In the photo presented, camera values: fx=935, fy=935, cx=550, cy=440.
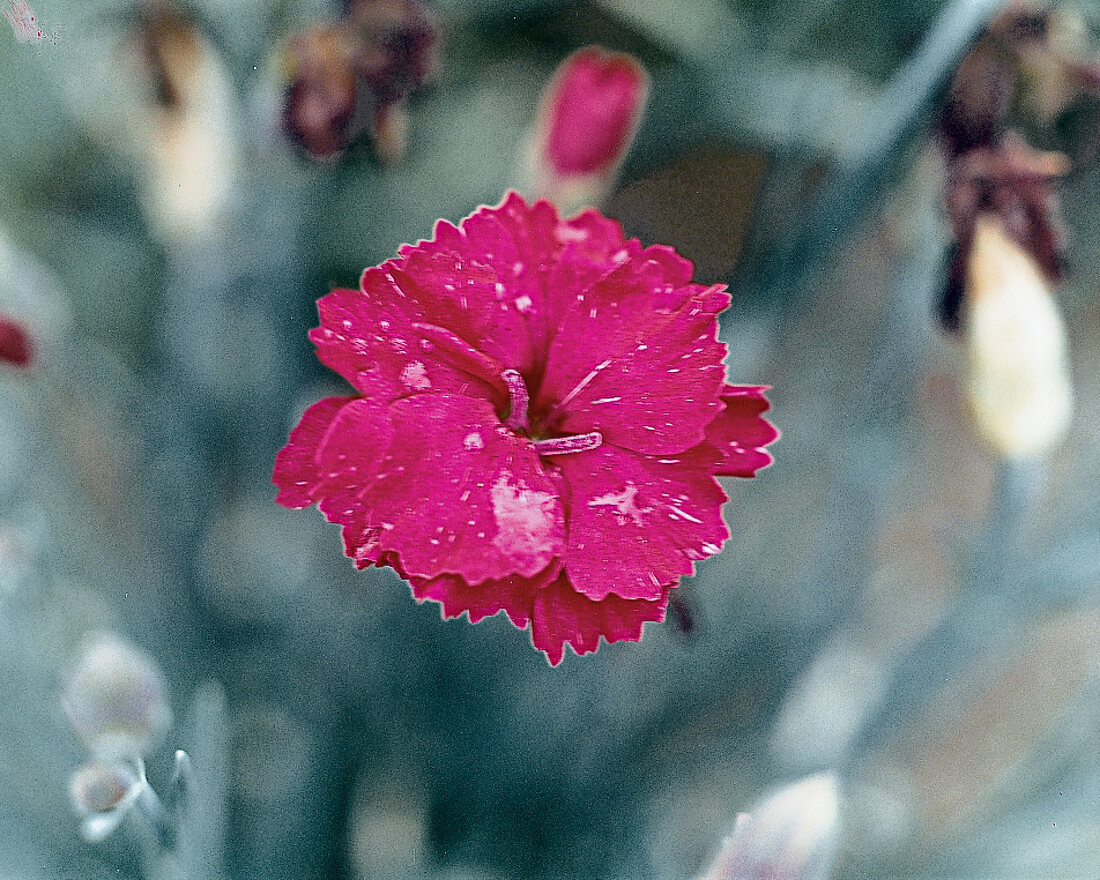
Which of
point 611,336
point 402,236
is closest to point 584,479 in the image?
point 611,336

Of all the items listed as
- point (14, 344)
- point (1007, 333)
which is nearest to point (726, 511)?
point (1007, 333)

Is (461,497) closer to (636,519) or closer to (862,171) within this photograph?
(636,519)

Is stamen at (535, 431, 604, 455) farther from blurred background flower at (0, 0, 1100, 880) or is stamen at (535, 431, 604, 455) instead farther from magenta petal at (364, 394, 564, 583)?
blurred background flower at (0, 0, 1100, 880)

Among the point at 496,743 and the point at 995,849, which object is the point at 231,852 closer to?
the point at 496,743

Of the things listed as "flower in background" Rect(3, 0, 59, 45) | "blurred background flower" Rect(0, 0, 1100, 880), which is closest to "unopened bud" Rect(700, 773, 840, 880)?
"blurred background flower" Rect(0, 0, 1100, 880)

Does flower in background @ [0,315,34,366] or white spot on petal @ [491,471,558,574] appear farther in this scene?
flower in background @ [0,315,34,366]

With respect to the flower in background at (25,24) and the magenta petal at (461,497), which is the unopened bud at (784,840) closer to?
the magenta petal at (461,497)
